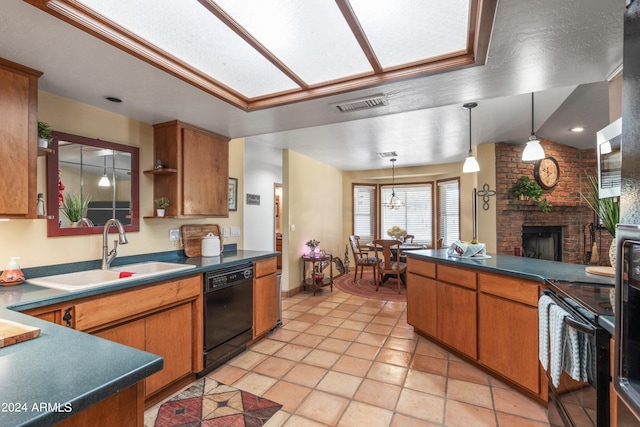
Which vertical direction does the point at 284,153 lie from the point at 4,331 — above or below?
above

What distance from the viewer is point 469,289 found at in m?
2.54

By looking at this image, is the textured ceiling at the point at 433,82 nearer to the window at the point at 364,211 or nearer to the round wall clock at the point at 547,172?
the round wall clock at the point at 547,172

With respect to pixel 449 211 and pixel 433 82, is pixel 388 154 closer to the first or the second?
pixel 449 211

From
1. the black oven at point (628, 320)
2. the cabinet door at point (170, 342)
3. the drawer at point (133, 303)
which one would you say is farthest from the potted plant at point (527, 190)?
the cabinet door at point (170, 342)

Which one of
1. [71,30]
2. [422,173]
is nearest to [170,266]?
[71,30]

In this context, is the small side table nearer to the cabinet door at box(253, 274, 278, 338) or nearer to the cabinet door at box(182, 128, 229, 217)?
the cabinet door at box(253, 274, 278, 338)

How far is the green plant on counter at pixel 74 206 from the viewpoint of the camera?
218 cm

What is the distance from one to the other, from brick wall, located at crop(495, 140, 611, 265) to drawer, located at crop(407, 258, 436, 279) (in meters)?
1.81

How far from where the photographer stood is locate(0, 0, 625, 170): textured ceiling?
137 centimetres

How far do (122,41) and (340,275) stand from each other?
567 centimetres

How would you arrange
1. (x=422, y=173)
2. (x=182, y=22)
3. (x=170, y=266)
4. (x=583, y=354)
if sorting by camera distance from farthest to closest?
(x=422, y=173), (x=170, y=266), (x=182, y=22), (x=583, y=354)

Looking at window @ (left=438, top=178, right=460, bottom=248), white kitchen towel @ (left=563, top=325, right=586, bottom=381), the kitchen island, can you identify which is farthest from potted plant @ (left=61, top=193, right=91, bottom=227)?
window @ (left=438, top=178, right=460, bottom=248)

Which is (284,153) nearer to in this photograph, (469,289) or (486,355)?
(469,289)

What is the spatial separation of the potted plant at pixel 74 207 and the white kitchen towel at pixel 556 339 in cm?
312
